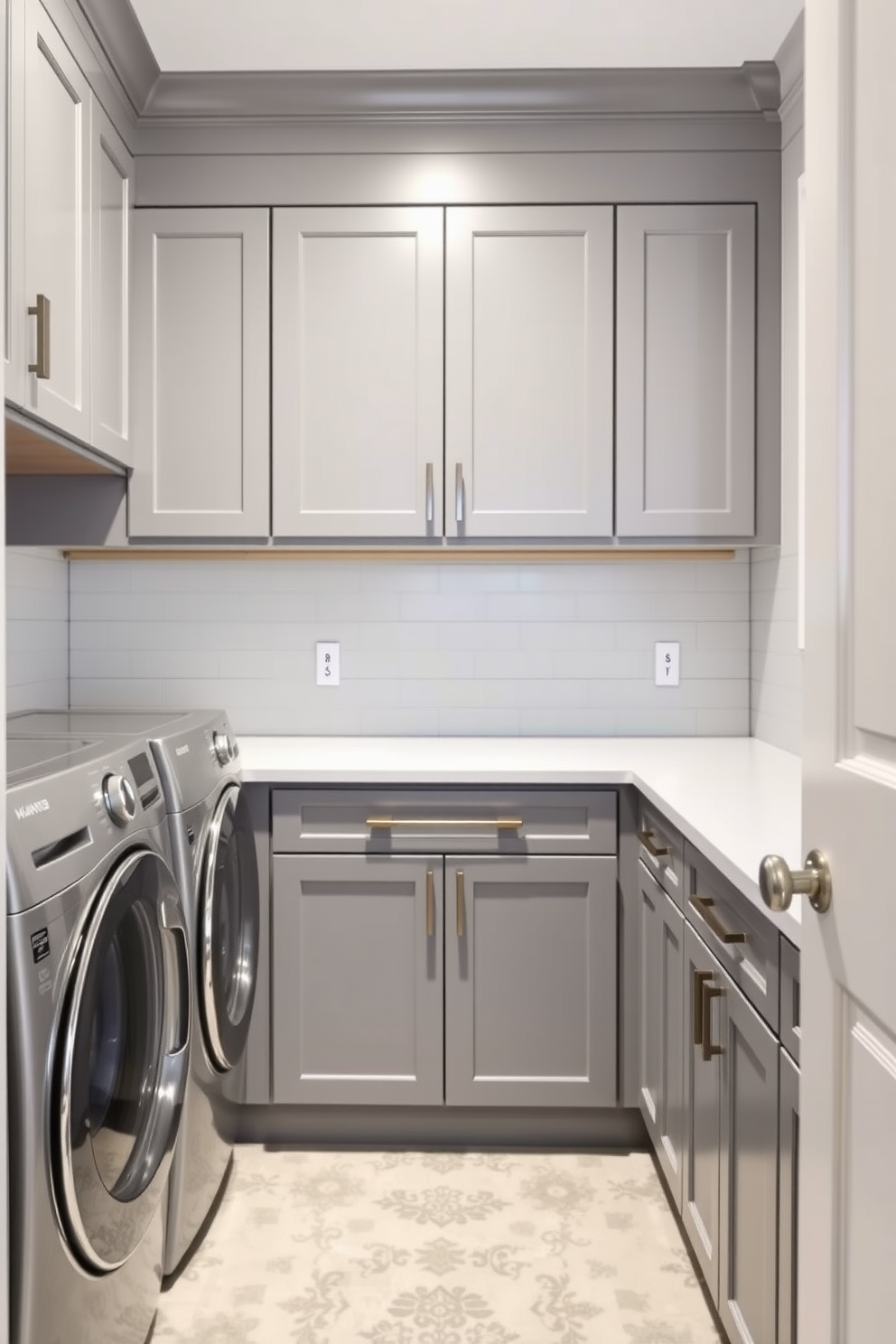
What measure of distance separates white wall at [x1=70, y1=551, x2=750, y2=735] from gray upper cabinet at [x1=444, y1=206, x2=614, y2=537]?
346 mm

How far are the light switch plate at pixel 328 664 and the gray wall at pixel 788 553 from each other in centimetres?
120

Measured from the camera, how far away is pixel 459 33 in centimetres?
229

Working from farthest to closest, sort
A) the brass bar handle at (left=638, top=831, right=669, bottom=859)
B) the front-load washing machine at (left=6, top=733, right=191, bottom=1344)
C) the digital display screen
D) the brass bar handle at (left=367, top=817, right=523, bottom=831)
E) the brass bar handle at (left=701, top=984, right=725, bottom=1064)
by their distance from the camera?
1. the brass bar handle at (left=367, top=817, right=523, bottom=831)
2. the brass bar handle at (left=638, top=831, right=669, bottom=859)
3. the digital display screen
4. the brass bar handle at (left=701, top=984, right=725, bottom=1064)
5. the front-load washing machine at (left=6, top=733, right=191, bottom=1344)

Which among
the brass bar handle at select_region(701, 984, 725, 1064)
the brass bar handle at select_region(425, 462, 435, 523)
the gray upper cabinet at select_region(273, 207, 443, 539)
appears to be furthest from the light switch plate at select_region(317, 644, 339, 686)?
the brass bar handle at select_region(701, 984, 725, 1064)

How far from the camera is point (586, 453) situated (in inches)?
100.0

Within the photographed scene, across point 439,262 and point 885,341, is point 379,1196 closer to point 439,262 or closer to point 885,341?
point 885,341

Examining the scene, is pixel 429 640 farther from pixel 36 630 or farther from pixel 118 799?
pixel 118 799

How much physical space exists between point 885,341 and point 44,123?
176 centimetres

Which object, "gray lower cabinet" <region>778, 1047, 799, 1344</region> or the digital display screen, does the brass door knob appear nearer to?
"gray lower cabinet" <region>778, 1047, 799, 1344</region>

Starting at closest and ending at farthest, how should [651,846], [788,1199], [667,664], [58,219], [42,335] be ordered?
1. [788,1199]
2. [42,335]
3. [58,219]
4. [651,846]
5. [667,664]

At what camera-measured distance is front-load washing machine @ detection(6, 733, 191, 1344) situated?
3.93 ft

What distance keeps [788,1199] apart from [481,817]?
120 centimetres

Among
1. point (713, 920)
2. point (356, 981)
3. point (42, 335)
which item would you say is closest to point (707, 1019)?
point (713, 920)

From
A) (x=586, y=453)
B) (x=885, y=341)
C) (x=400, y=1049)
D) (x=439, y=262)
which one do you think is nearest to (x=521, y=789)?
(x=400, y=1049)
